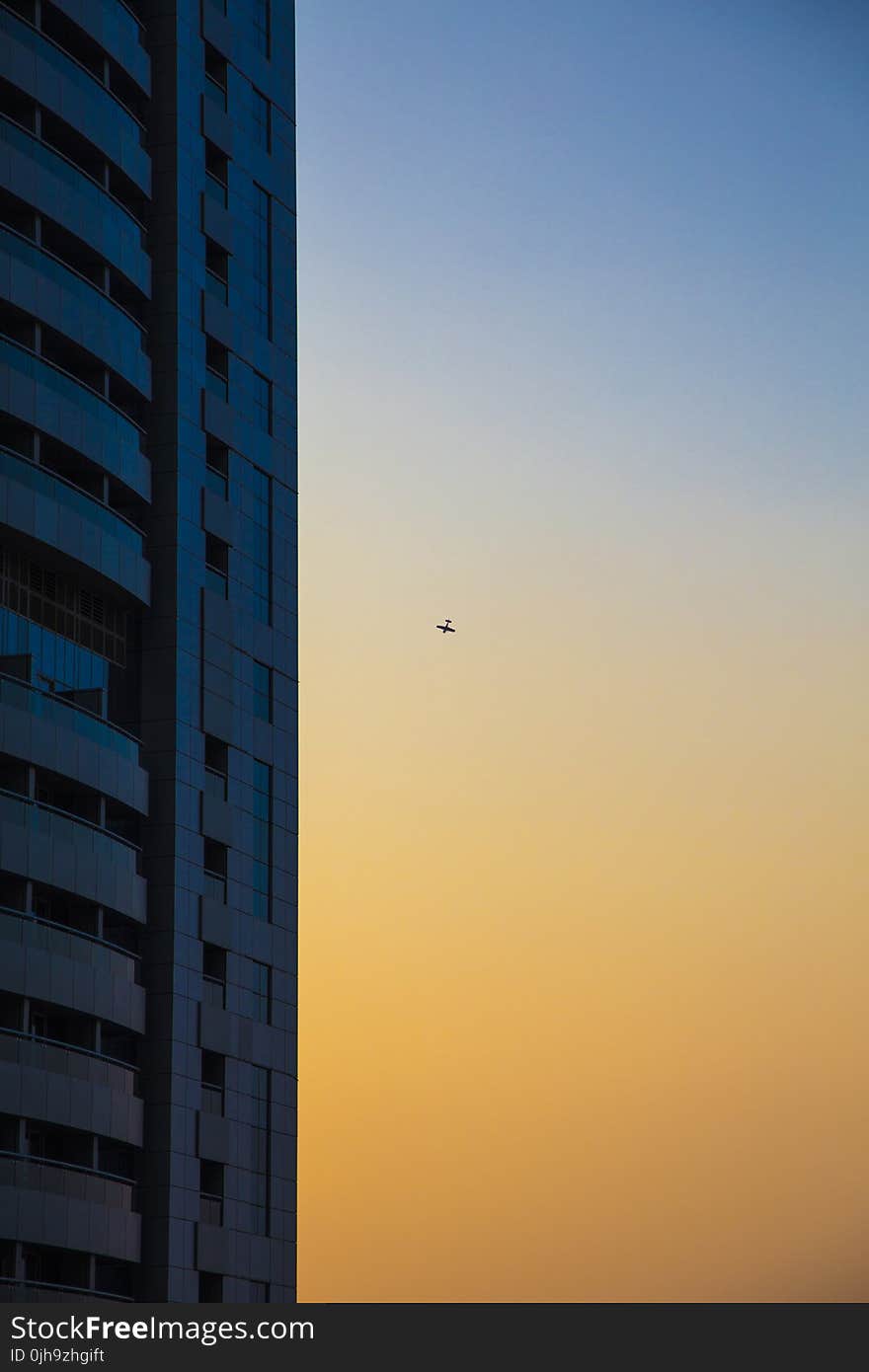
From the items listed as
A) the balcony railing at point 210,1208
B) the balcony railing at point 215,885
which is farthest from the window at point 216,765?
the balcony railing at point 210,1208

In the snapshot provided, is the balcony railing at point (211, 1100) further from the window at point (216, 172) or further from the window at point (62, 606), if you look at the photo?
the window at point (216, 172)

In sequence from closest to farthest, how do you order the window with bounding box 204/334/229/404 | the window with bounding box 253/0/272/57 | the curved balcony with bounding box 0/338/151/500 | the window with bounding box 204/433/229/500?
1. the curved balcony with bounding box 0/338/151/500
2. the window with bounding box 204/433/229/500
3. the window with bounding box 204/334/229/404
4. the window with bounding box 253/0/272/57

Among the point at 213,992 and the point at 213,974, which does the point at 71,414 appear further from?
the point at 213,992

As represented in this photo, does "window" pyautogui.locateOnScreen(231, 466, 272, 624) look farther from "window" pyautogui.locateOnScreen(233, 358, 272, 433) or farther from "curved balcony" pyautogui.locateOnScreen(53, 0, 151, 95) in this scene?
"curved balcony" pyautogui.locateOnScreen(53, 0, 151, 95)

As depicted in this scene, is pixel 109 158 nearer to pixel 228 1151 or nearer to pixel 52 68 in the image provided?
pixel 52 68

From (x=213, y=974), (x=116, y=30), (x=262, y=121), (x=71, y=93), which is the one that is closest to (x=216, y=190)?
(x=262, y=121)

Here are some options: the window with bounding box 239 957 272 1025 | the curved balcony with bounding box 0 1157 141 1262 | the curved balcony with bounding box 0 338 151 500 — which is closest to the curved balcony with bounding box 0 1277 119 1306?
the curved balcony with bounding box 0 1157 141 1262

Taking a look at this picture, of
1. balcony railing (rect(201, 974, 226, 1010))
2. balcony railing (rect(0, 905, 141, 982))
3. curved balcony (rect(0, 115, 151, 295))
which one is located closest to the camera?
balcony railing (rect(0, 905, 141, 982))
